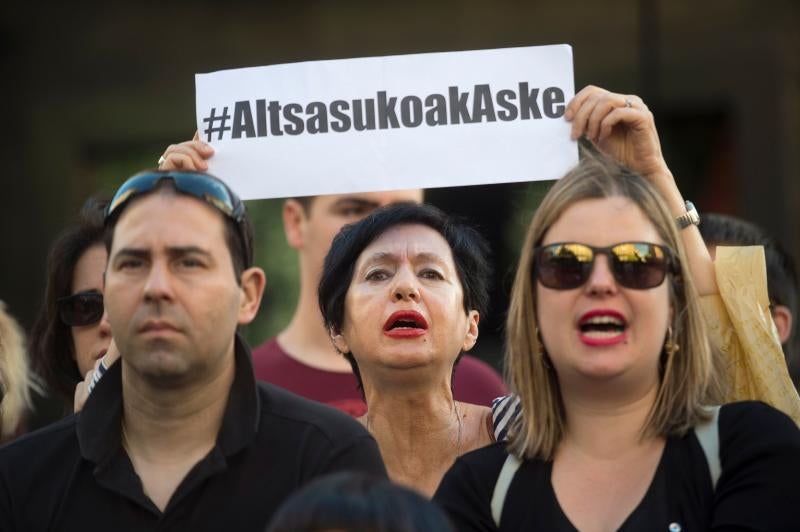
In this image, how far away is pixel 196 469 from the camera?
315cm

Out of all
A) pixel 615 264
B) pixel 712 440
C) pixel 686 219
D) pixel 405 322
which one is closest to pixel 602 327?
pixel 615 264

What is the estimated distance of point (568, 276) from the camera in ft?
10.8

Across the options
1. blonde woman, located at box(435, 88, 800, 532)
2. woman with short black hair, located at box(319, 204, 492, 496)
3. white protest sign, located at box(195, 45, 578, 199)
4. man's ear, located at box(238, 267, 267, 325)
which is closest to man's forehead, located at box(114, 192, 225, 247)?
man's ear, located at box(238, 267, 267, 325)

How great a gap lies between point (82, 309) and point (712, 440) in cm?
219

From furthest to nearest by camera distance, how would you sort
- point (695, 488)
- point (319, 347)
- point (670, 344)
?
point (319, 347), point (670, 344), point (695, 488)

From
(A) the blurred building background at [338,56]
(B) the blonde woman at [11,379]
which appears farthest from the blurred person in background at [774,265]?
(A) the blurred building background at [338,56]

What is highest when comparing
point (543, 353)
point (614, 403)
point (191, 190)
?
point (191, 190)

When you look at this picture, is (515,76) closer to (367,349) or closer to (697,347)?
(367,349)

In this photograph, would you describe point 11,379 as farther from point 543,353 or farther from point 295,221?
point 295,221

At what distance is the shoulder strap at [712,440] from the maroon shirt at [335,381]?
6.29 feet

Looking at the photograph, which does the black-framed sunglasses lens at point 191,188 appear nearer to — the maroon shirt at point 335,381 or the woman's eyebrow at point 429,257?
the woman's eyebrow at point 429,257

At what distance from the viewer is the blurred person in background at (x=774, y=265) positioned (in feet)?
16.1

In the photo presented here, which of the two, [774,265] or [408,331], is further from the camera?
[774,265]

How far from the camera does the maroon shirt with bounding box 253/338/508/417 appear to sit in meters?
5.22
